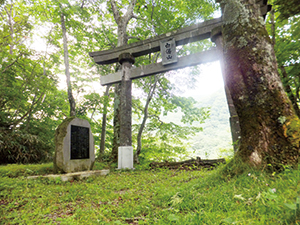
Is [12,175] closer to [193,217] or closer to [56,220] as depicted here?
[56,220]

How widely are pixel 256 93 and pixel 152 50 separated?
557 centimetres

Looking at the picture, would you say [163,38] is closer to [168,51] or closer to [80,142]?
[168,51]

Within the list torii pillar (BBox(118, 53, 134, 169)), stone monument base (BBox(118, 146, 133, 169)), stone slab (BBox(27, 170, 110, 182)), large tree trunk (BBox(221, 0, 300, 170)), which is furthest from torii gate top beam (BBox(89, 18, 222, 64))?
stone slab (BBox(27, 170, 110, 182))

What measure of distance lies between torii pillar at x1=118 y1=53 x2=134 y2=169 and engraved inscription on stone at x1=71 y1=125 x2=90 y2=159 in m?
1.29

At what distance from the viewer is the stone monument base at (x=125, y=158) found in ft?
22.1

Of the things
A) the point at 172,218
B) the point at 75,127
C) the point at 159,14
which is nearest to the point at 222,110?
the point at 159,14

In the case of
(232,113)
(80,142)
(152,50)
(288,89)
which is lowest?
(80,142)

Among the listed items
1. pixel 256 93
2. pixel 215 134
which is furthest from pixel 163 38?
pixel 215 134

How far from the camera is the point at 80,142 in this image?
6.12m

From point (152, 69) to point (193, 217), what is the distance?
614 centimetres

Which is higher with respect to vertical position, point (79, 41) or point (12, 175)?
point (79, 41)

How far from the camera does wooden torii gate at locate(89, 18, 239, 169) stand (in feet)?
21.3

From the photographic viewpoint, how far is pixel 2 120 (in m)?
8.38

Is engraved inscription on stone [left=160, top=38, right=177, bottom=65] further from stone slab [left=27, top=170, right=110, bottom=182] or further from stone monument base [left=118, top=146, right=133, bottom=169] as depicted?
stone slab [left=27, top=170, right=110, bottom=182]
